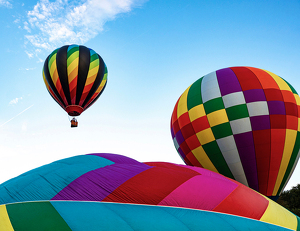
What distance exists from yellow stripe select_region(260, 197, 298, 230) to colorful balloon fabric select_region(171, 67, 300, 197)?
4847mm

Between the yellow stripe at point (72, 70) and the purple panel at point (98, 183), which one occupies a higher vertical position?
the yellow stripe at point (72, 70)

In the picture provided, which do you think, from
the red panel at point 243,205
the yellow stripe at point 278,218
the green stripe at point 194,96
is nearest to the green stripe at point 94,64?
the green stripe at point 194,96

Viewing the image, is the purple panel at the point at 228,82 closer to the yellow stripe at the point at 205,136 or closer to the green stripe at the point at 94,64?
the yellow stripe at the point at 205,136

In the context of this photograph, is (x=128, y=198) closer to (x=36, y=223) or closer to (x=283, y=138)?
(x=36, y=223)

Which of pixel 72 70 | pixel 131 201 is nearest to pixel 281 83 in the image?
pixel 131 201

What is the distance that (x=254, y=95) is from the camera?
788 centimetres

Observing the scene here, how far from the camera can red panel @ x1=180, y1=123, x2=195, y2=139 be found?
8.48 meters

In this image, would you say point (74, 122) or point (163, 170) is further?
point (74, 122)


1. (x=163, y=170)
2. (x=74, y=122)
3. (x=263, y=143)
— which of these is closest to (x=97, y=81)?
(x=74, y=122)

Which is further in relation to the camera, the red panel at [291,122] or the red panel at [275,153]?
the red panel at [291,122]

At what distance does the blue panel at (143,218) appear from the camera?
7.04 ft

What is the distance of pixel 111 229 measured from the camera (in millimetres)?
2109

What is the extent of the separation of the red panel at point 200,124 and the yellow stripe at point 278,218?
5306 mm

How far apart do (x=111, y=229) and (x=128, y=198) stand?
1.34ft
